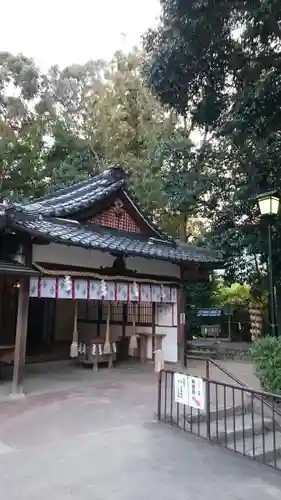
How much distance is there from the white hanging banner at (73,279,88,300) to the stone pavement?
9.28ft

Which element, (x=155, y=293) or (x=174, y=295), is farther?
(x=174, y=295)

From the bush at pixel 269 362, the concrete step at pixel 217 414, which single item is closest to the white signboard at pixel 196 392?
the concrete step at pixel 217 414

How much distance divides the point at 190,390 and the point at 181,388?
0.20 m

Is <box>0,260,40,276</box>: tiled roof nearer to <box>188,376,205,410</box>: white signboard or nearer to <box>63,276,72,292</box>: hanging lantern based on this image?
<box>63,276,72,292</box>: hanging lantern

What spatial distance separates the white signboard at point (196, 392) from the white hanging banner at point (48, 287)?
4155 millimetres

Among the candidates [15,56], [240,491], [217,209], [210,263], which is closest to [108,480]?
[240,491]

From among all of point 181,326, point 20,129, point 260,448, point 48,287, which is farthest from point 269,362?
point 20,129

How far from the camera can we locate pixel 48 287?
8.99m

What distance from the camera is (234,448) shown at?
5.49 m

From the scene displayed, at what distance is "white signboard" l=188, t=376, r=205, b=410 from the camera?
5.72m

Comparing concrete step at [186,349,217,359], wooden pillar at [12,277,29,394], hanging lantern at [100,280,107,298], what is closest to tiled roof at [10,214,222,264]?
hanging lantern at [100,280,107,298]

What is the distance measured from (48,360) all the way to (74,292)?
4020 mm

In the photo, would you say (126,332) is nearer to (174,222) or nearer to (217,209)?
(217,209)

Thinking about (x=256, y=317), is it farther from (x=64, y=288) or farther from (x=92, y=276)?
(x=64, y=288)
